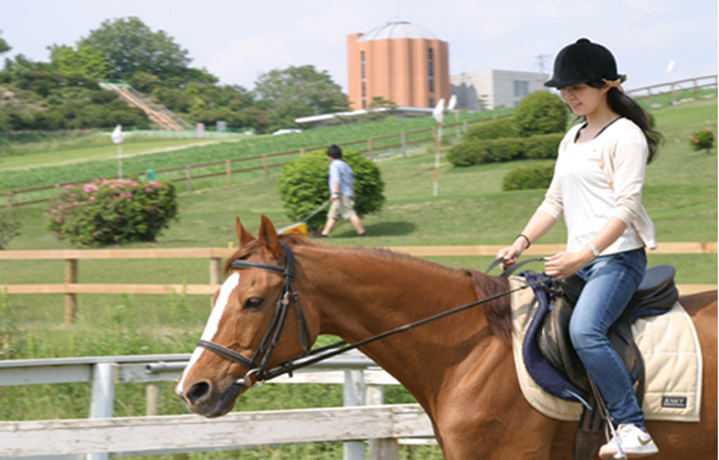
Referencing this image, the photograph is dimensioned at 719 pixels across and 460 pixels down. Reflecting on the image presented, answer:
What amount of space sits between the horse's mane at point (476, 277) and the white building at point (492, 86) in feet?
348

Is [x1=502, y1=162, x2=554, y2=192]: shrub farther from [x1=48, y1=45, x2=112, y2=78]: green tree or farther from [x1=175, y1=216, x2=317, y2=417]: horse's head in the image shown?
[x1=48, y1=45, x2=112, y2=78]: green tree

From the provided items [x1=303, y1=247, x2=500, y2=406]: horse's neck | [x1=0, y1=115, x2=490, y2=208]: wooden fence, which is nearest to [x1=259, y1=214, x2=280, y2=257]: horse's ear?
[x1=303, y1=247, x2=500, y2=406]: horse's neck

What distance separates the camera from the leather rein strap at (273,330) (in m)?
2.53

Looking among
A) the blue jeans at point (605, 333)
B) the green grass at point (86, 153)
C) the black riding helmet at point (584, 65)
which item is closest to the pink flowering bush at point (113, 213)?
the black riding helmet at point (584, 65)

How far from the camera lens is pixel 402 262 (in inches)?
115

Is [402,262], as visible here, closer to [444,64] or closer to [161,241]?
[161,241]

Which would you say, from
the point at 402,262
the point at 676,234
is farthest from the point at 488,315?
the point at 676,234

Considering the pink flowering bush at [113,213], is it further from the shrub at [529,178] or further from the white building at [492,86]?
the white building at [492,86]

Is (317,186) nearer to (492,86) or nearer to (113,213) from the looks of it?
(113,213)

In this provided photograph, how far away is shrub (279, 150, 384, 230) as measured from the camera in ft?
52.9

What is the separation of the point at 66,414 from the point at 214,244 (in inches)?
406

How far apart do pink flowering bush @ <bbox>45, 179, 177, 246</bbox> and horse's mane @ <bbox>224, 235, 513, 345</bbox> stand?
13.2 m

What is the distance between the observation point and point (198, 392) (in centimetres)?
250

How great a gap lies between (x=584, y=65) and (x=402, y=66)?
9671 cm
